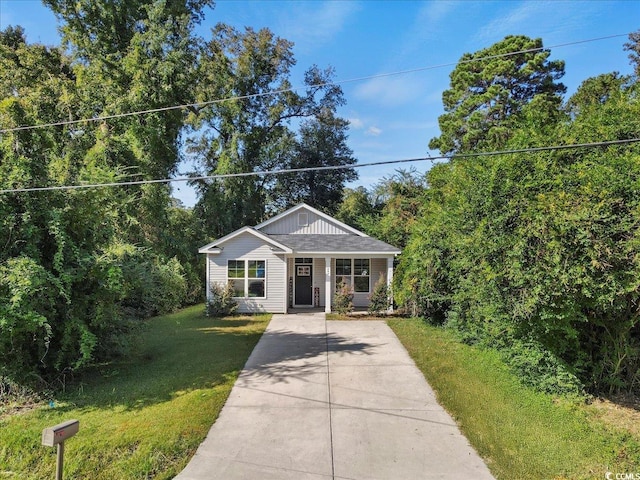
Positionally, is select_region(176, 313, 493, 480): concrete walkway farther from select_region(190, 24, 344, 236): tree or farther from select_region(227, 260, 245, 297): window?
select_region(190, 24, 344, 236): tree

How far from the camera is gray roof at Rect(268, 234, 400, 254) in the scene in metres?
14.8

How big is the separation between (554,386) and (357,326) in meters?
6.54

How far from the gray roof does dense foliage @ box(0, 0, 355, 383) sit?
4845 mm

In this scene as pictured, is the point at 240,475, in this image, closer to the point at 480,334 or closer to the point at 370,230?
the point at 480,334

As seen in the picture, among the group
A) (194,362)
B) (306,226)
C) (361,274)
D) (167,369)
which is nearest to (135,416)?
(167,369)

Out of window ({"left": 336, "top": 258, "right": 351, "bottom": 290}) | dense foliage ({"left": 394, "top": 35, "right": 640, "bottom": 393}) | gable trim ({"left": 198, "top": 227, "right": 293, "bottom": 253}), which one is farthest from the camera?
window ({"left": 336, "top": 258, "right": 351, "bottom": 290})

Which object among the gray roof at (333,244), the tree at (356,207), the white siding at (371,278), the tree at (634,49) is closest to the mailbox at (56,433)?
the gray roof at (333,244)

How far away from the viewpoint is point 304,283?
16.5 meters

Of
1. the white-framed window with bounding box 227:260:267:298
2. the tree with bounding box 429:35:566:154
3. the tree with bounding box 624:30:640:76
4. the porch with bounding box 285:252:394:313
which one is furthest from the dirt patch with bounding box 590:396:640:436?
the tree with bounding box 624:30:640:76

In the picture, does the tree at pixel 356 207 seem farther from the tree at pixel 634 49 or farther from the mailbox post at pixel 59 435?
the mailbox post at pixel 59 435

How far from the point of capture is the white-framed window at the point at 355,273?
16141 millimetres

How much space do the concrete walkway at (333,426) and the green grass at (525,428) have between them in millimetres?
291

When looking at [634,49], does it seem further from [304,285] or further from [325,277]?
[304,285]

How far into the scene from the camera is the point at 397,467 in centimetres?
426
